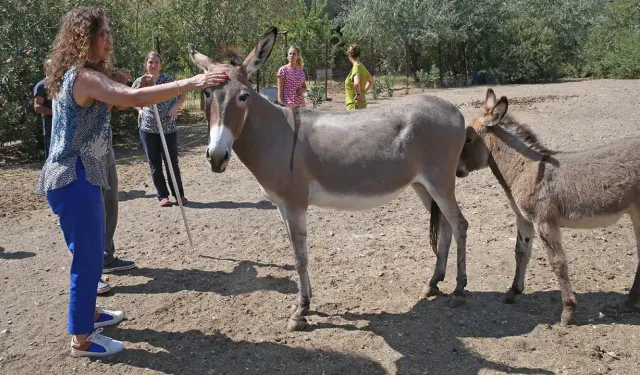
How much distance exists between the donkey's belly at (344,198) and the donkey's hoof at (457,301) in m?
1.06

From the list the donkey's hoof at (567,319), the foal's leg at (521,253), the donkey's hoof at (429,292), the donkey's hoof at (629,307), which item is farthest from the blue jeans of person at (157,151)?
the donkey's hoof at (629,307)

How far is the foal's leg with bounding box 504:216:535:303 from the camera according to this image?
14.5ft

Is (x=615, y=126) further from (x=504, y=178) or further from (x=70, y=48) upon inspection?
(x=70, y=48)

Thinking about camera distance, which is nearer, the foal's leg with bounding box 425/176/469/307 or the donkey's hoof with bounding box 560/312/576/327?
the donkey's hoof with bounding box 560/312/576/327

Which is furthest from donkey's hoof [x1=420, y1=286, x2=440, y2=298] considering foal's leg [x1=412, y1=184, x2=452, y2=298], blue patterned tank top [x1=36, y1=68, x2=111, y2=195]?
blue patterned tank top [x1=36, y1=68, x2=111, y2=195]

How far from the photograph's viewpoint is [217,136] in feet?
11.4

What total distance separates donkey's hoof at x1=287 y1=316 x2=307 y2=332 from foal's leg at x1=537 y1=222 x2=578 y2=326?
202 cm

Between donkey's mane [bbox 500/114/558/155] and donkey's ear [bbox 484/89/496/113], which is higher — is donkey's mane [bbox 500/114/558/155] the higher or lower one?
the lower one

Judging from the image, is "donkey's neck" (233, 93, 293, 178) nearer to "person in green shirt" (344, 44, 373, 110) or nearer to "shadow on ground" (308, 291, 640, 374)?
"shadow on ground" (308, 291, 640, 374)

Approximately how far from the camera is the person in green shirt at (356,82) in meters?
7.79

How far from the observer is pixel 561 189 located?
4.02 metres

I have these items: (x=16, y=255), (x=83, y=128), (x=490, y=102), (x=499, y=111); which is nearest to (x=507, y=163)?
(x=499, y=111)

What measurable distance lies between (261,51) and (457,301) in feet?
8.62

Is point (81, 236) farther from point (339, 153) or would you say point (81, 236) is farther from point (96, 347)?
point (339, 153)
